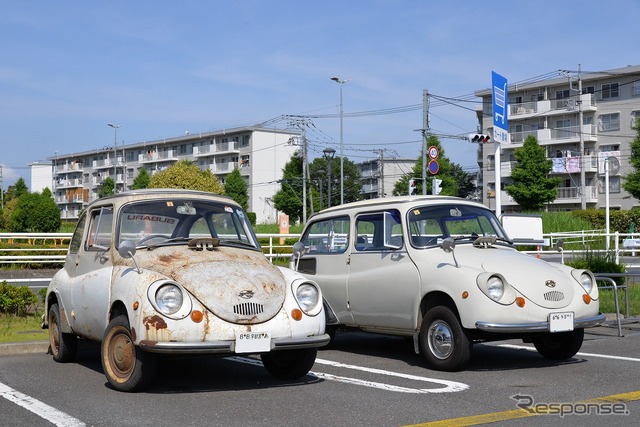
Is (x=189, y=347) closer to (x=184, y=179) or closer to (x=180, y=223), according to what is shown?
(x=180, y=223)

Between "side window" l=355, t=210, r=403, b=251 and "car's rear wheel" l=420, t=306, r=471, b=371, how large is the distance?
3.98 feet

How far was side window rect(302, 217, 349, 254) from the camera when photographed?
10.2 meters

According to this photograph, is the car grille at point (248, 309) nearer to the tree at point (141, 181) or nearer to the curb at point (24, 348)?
the curb at point (24, 348)

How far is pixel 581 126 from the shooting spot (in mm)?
65250

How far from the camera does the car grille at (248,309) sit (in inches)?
271

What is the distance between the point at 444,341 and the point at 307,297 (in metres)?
1.67

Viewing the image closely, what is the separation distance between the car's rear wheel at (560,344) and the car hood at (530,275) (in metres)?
0.61

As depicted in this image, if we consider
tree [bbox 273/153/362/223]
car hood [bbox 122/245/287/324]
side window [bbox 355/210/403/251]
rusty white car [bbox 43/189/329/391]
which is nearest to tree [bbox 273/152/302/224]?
tree [bbox 273/153/362/223]

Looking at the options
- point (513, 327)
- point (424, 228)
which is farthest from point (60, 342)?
point (513, 327)

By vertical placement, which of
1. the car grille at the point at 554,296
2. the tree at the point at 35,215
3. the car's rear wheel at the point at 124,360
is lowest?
the car's rear wheel at the point at 124,360

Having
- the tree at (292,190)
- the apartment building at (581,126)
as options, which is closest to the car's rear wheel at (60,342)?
the apartment building at (581,126)

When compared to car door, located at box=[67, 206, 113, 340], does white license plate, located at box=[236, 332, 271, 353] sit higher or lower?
lower

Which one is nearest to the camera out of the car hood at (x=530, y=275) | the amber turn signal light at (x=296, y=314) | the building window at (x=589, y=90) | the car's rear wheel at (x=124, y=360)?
the car's rear wheel at (x=124, y=360)

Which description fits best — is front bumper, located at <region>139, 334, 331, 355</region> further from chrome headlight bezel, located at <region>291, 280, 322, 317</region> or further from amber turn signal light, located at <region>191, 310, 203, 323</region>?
chrome headlight bezel, located at <region>291, 280, 322, 317</region>
